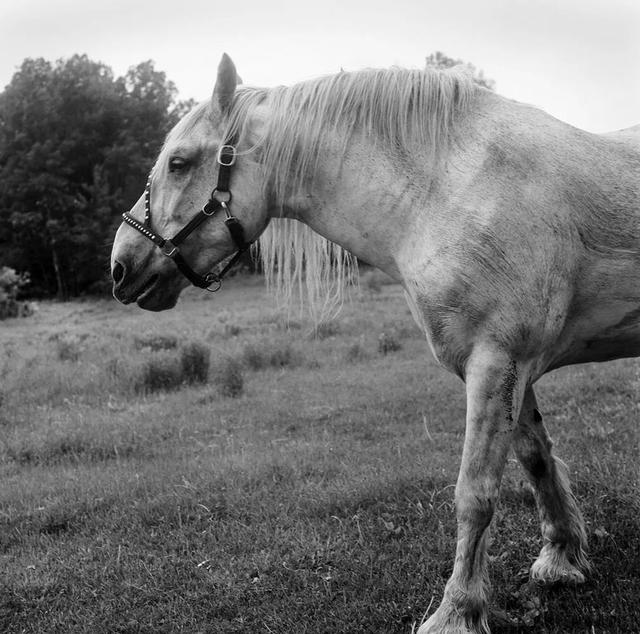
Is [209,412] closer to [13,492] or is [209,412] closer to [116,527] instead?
[13,492]

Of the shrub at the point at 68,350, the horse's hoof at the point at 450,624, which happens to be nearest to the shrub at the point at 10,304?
the shrub at the point at 68,350

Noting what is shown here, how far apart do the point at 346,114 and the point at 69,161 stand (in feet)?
110

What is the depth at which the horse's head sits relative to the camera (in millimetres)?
2854

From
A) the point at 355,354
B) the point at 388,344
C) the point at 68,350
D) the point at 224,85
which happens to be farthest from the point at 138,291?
the point at 68,350

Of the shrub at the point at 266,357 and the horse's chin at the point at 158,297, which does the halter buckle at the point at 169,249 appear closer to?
the horse's chin at the point at 158,297

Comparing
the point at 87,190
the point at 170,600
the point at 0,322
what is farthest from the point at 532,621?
the point at 87,190

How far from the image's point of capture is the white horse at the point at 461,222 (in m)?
2.44

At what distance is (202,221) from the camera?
2863 mm

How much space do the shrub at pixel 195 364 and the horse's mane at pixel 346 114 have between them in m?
6.15

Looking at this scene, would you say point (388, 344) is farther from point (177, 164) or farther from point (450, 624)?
point (450, 624)

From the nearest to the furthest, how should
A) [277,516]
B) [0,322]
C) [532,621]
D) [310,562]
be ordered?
[532,621] → [310,562] → [277,516] → [0,322]

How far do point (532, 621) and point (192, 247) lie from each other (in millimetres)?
2193

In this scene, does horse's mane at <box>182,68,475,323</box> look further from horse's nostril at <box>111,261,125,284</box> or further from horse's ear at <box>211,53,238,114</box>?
horse's nostril at <box>111,261,125,284</box>

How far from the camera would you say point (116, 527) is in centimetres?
421
